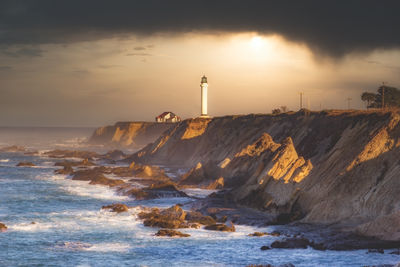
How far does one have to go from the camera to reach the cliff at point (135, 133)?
6303 inches

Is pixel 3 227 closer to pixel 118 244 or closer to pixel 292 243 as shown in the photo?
pixel 118 244

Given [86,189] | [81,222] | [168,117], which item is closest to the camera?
[81,222]

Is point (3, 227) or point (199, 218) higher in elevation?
point (199, 218)

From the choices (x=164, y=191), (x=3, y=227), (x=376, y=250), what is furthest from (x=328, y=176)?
(x=3, y=227)

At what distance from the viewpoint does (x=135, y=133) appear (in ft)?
553

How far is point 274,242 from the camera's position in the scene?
27.0 metres

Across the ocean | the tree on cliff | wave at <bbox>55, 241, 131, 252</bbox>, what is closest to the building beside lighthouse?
the tree on cliff

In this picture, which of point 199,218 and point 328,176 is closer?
point 199,218

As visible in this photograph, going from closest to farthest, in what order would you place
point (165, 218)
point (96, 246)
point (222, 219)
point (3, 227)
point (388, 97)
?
point (96, 246) → point (3, 227) → point (165, 218) → point (222, 219) → point (388, 97)

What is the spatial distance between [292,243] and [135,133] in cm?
14399

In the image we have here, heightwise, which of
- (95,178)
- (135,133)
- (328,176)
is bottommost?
(95,178)

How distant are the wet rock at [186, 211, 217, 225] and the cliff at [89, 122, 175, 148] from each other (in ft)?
401

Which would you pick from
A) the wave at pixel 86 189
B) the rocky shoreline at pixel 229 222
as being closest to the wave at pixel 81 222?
the rocky shoreline at pixel 229 222

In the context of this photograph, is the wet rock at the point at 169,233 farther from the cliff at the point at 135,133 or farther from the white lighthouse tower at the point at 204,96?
the cliff at the point at 135,133
